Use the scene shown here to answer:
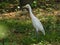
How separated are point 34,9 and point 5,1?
1.99m

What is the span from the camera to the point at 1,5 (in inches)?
561

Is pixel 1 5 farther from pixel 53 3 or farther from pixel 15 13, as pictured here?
pixel 53 3

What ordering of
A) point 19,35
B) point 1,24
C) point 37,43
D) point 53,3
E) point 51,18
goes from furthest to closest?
point 53,3, point 51,18, point 1,24, point 19,35, point 37,43

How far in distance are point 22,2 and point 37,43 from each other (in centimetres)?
479

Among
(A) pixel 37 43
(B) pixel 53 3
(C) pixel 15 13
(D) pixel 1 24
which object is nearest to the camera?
(A) pixel 37 43

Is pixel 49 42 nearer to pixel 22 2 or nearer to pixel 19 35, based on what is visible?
pixel 19 35

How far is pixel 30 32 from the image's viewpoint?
997cm

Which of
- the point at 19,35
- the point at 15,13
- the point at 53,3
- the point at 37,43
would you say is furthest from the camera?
the point at 53,3

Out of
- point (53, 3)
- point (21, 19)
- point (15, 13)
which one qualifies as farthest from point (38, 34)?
point (53, 3)

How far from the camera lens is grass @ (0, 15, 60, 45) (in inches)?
350

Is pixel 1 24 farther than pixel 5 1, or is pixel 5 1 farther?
pixel 5 1

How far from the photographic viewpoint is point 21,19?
12039mm

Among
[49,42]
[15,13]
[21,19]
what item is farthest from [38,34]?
[15,13]

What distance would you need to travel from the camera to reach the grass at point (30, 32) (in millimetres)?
8883
